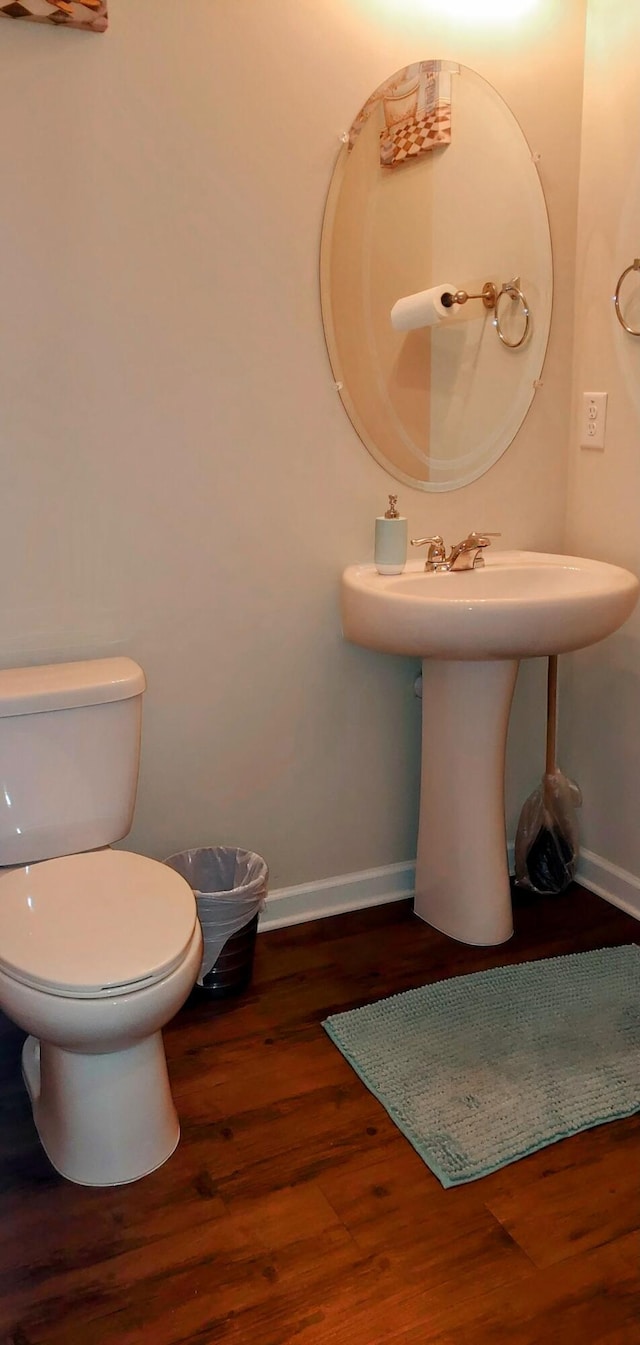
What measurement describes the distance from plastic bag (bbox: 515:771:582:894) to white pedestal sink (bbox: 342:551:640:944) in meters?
0.24

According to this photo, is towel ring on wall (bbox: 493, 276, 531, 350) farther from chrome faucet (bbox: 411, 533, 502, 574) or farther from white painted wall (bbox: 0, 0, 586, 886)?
chrome faucet (bbox: 411, 533, 502, 574)

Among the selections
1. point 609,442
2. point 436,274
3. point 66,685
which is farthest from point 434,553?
point 66,685

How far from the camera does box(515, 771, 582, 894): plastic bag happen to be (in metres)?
2.53

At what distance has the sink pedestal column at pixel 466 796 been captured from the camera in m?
2.22

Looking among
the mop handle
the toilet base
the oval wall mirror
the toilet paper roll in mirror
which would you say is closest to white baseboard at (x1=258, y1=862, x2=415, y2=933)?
the mop handle

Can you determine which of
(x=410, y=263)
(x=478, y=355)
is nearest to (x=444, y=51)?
(x=410, y=263)

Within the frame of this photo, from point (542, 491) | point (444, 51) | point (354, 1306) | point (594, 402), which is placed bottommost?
point (354, 1306)

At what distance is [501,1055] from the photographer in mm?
1944

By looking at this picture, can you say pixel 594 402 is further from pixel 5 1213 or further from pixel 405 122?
pixel 5 1213

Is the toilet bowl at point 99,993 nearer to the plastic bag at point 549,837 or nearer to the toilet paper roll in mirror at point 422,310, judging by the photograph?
the plastic bag at point 549,837

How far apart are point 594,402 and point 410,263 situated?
552mm

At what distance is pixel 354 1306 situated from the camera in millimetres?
1441

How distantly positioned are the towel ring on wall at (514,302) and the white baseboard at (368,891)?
1270 millimetres

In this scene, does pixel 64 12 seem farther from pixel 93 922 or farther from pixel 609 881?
pixel 609 881
